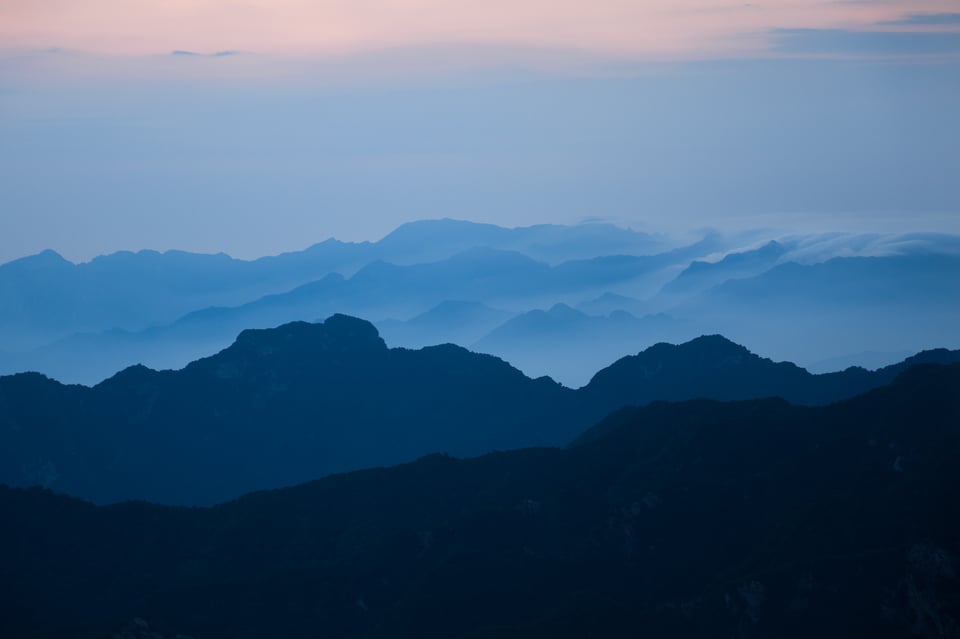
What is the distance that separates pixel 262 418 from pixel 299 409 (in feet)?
17.9

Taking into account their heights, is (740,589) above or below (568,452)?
below

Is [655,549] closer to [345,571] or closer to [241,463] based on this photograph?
[345,571]

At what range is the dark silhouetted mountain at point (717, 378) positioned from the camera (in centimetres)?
16825

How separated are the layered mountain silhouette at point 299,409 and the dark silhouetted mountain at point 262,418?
19 cm

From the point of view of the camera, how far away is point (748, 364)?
181375 mm

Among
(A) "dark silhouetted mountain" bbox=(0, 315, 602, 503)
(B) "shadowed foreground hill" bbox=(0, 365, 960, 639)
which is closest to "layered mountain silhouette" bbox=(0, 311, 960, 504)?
(A) "dark silhouetted mountain" bbox=(0, 315, 602, 503)

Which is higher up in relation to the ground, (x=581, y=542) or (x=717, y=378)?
(x=717, y=378)

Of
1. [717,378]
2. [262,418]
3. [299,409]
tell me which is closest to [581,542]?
[717,378]

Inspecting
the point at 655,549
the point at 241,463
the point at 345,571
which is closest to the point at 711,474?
the point at 655,549

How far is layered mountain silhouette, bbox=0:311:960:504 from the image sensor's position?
17410 centimetres

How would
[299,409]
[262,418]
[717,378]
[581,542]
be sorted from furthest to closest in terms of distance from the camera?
[299,409] → [262,418] → [717,378] → [581,542]

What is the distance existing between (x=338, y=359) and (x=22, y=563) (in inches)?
3356

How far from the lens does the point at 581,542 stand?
342 feet

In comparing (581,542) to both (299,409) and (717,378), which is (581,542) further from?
(299,409)
